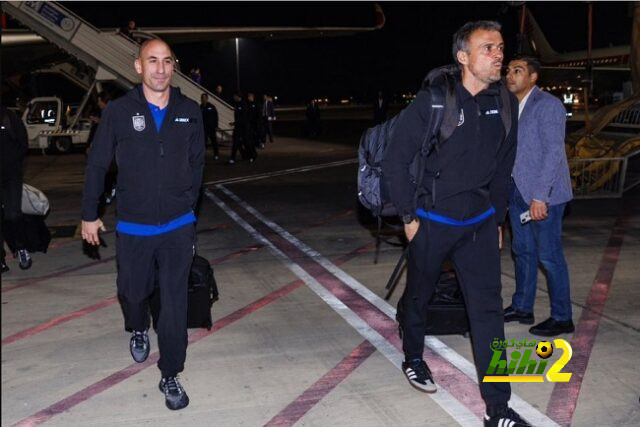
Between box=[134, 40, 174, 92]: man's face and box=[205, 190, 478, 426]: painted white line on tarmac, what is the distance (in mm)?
2376

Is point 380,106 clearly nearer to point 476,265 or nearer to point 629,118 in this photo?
point 629,118

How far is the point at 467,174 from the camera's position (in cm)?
395

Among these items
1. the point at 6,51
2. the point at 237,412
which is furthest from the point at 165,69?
the point at 6,51

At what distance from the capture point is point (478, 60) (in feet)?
12.8

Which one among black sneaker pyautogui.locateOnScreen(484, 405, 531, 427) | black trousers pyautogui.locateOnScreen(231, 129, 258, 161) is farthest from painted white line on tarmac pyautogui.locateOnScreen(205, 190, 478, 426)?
black trousers pyautogui.locateOnScreen(231, 129, 258, 161)

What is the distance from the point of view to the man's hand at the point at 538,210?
16.5 feet

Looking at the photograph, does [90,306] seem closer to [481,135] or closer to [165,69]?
[165,69]

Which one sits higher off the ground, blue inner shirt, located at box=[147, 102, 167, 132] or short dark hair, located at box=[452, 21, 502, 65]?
short dark hair, located at box=[452, 21, 502, 65]

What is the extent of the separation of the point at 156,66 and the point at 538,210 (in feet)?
8.89

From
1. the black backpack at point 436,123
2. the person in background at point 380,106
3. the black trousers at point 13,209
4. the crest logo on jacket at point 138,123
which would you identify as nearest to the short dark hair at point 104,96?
the person in background at point 380,106

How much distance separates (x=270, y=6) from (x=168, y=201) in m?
71.4

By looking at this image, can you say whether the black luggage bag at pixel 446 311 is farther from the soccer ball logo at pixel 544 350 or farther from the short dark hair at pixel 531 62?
the short dark hair at pixel 531 62

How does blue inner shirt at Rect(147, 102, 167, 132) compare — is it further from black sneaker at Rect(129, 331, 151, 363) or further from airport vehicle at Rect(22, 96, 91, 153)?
airport vehicle at Rect(22, 96, 91, 153)

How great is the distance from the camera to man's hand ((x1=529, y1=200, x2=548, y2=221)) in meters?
5.04
